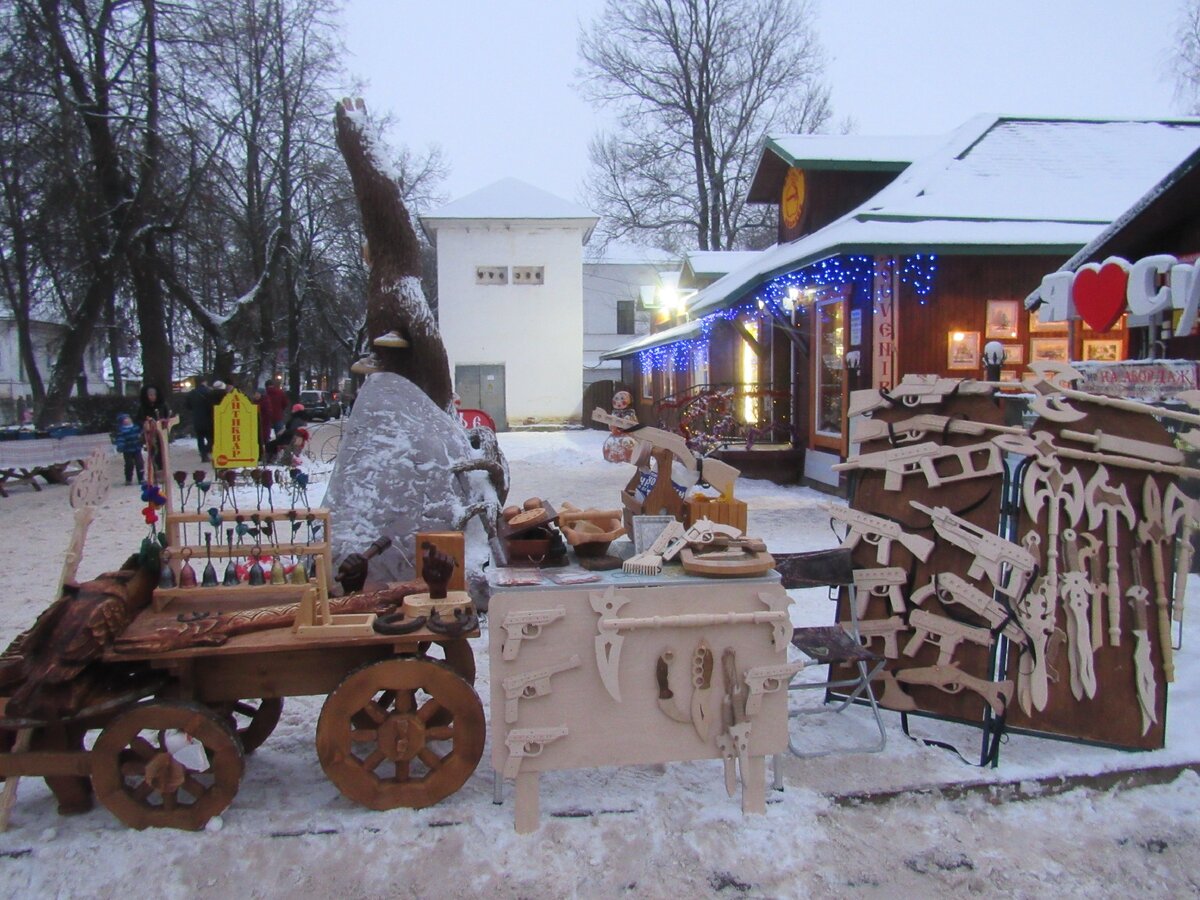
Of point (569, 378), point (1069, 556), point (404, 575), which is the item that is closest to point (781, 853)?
point (1069, 556)

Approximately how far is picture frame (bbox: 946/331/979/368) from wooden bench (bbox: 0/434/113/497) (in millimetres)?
12181

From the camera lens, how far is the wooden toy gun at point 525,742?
3.00m

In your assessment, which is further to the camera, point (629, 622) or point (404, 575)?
point (404, 575)

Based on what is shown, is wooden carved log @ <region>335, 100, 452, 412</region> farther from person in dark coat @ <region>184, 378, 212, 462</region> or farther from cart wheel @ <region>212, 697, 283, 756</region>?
person in dark coat @ <region>184, 378, 212, 462</region>

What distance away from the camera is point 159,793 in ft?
9.93

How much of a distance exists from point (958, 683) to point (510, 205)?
80.7 ft

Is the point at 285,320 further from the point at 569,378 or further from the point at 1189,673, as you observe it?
the point at 1189,673

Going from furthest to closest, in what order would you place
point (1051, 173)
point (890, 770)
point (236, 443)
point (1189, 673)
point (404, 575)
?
point (1051, 173)
point (404, 575)
point (1189, 673)
point (236, 443)
point (890, 770)

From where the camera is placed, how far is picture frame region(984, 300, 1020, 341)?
1027 centimetres

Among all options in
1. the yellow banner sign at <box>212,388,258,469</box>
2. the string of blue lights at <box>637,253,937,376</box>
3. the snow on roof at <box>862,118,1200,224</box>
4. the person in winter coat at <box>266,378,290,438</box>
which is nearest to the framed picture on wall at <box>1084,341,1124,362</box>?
the snow on roof at <box>862,118,1200,224</box>

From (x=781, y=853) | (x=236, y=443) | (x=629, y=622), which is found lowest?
(x=781, y=853)

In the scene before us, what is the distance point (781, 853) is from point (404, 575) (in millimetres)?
3102

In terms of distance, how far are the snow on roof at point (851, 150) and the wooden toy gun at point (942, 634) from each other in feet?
→ 32.5

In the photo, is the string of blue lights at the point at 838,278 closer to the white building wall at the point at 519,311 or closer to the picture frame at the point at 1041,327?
the picture frame at the point at 1041,327
